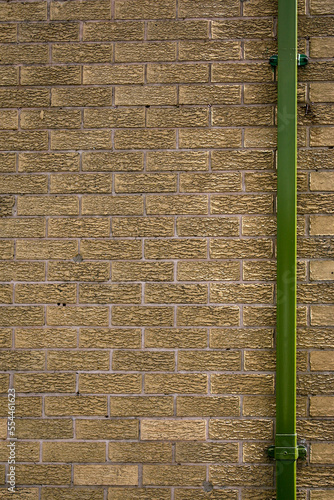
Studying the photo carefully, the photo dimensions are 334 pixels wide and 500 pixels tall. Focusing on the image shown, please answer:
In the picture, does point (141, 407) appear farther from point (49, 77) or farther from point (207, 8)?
point (207, 8)

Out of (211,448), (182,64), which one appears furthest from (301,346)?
(182,64)

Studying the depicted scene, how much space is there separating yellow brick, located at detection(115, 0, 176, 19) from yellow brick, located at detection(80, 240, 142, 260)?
107cm

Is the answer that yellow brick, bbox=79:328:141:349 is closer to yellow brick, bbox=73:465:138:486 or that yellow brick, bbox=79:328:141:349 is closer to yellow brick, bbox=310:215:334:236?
yellow brick, bbox=73:465:138:486

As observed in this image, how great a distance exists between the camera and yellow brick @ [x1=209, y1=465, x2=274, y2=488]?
2.03 meters

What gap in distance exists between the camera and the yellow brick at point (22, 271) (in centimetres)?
A: 213

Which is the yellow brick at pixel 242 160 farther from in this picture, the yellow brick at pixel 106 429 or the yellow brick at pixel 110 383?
the yellow brick at pixel 106 429

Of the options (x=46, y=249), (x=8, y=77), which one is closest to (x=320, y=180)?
(x=46, y=249)

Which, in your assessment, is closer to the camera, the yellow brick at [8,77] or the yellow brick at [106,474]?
the yellow brick at [106,474]

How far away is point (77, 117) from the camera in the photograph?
2150mm

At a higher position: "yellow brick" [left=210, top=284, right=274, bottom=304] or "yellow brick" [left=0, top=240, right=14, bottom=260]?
"yellow brick" [left=0, top=240, right=14, bottom=260]

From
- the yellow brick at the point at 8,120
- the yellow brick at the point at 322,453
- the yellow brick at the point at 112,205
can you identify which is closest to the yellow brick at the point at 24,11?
the yellow brick at the point at 8,120

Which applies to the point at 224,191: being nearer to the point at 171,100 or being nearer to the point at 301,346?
the point at 171,100

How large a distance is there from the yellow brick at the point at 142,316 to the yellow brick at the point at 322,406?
737mm

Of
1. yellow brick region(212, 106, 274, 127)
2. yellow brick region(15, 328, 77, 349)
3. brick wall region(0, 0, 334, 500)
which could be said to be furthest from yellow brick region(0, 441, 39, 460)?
yellow brick region(212, 106, 274, 127)
